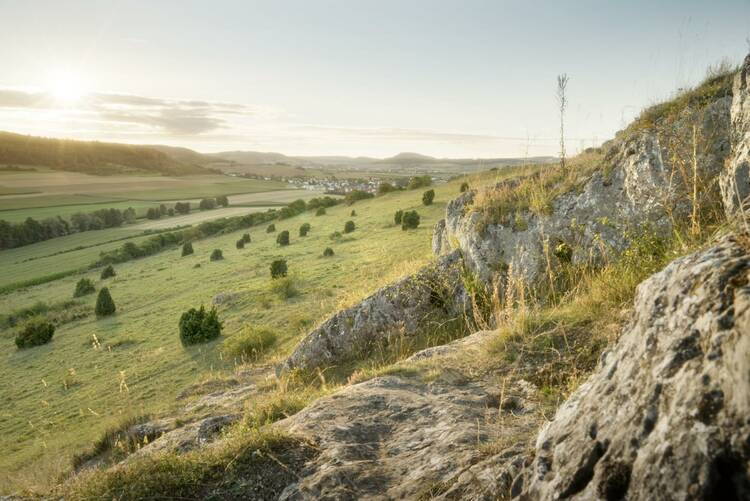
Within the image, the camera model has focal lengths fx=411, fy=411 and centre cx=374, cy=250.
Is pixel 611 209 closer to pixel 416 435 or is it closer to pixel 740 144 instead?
pixel 740 144

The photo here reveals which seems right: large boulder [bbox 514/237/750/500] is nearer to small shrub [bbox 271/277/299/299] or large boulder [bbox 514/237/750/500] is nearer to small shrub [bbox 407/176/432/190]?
small shrub [bbox 271/277/299/299]

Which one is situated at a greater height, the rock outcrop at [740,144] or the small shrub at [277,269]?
the rock outcrop at [740,144]

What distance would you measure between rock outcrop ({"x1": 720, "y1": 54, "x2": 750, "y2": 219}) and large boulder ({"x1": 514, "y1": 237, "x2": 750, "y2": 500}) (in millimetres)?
2366

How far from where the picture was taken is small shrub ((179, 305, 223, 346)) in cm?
1723

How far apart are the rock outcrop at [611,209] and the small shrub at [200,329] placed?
1186 centimetres

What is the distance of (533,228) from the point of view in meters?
9.10

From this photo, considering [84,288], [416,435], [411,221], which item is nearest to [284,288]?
[411,221]

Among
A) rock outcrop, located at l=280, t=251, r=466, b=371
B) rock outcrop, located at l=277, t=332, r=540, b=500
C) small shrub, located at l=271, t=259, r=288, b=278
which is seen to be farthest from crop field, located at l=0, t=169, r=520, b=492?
rock outcrop, located at l=277, t=332, r=540, b=500

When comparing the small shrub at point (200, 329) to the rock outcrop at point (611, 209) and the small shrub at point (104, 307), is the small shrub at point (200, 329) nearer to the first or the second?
the rock outcrop at point (611, 209)

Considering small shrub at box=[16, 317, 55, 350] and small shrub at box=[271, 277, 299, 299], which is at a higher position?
small shrub at box=[271, 277, 299, 299]

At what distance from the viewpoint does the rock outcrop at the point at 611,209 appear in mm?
6527

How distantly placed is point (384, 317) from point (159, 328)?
16.9m

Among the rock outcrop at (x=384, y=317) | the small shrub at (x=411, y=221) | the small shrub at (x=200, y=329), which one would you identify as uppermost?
the small shrub at (x=411, y=221)

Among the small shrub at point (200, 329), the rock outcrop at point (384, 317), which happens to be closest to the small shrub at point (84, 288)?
the small shrub at point (200, 329)
